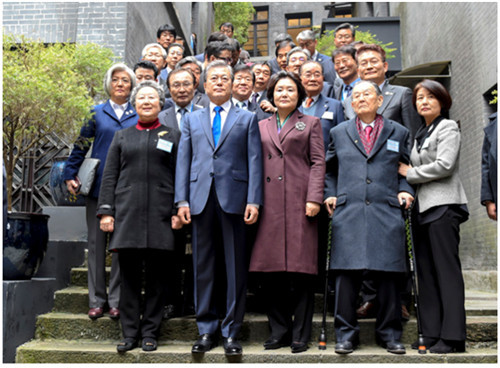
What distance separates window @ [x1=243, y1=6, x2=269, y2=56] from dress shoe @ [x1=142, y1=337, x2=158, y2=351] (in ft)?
85.7

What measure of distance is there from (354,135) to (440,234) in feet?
3.07

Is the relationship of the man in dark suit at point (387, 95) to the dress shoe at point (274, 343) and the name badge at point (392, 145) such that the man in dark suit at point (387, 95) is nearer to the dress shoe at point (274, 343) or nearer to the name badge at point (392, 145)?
the name badge at point (392, 145)

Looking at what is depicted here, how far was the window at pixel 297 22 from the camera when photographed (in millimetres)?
28047

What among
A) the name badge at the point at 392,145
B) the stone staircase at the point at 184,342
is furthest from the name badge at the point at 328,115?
the stone staircase at the point at 184,342

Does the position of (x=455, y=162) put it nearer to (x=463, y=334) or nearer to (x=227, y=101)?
(x=463, y=334)

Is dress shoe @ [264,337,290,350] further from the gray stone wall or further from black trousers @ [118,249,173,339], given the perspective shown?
the gray stone wall

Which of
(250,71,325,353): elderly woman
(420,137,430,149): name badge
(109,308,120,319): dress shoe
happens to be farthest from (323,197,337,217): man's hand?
(109,308,120,319): dress shoe

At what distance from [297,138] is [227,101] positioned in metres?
0.64

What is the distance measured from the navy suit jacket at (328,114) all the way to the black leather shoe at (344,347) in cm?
166

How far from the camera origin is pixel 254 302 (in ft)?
14.9

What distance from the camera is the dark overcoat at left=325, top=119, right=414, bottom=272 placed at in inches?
145

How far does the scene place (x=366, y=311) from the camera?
4.19 m

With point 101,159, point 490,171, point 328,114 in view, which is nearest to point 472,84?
point 328,114

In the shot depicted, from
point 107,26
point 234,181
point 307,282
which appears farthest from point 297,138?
point 107,26
